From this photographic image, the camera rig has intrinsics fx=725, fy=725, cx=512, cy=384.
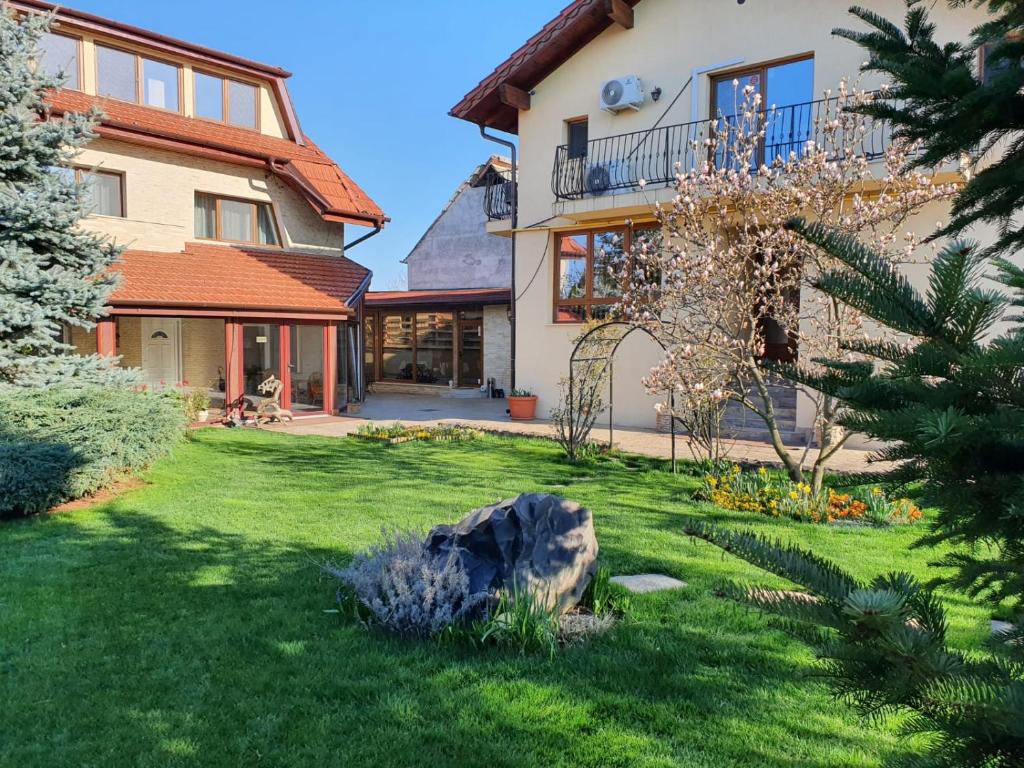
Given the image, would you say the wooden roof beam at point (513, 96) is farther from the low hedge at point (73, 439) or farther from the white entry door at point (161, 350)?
the white entry door at point (161, 350)

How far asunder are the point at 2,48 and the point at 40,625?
30.5ft

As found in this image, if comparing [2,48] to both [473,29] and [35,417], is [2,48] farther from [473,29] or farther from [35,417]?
[473,29]

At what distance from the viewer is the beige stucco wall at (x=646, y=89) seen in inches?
468

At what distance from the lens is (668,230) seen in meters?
8.76

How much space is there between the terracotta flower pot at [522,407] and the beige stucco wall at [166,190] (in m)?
7.37

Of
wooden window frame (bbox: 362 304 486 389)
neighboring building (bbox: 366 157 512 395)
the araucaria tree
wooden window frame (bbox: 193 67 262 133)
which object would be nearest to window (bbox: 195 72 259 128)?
wooden window frame (bbox: 193 67 262 133)

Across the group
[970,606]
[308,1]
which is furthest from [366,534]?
[308,1]

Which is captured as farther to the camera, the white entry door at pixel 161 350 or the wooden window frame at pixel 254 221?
the white entry door at pixel 161 350

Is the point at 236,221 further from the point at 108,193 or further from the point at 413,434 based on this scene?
the point at 413,434

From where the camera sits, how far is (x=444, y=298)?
22.6 m

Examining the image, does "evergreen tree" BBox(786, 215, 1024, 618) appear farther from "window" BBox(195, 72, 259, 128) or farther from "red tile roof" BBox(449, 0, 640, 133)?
"window" BBox(195, 72, 259, 128)

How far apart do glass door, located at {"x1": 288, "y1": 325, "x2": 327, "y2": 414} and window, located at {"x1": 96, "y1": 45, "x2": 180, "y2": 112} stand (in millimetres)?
6121

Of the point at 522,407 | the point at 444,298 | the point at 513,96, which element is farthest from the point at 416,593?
the point at 444,298

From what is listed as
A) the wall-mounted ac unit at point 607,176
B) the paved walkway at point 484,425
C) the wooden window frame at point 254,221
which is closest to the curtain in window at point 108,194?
the wooden window frame at point 254,221
